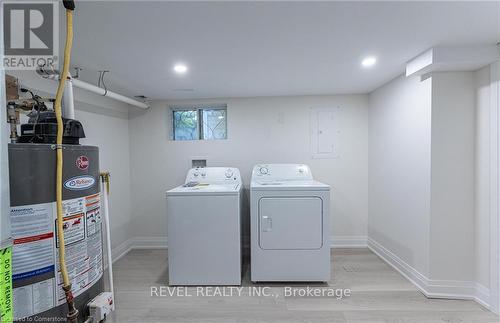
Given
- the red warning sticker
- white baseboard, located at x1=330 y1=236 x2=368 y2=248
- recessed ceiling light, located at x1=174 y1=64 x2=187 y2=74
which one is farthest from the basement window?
the red warning sticker

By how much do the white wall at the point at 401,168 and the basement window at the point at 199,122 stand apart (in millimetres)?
1983

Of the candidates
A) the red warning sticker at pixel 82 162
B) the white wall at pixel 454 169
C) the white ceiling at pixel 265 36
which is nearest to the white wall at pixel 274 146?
the white ceiling at pixel 265 36

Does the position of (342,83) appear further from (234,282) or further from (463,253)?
(234,282)

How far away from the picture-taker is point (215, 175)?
2809 mm

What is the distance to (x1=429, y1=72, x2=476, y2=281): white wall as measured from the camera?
1.90 metres

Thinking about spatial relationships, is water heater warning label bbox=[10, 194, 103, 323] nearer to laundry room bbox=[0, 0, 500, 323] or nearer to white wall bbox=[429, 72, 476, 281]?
laundry room bbox=[0, 0, 500, 323]

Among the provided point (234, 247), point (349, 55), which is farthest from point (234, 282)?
point (349, 55)

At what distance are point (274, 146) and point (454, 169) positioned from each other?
1.84 metres

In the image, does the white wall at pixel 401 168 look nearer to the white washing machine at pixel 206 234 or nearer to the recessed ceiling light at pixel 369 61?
the recessed ceiling light at pixel 369 61

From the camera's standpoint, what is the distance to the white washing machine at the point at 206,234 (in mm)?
2154

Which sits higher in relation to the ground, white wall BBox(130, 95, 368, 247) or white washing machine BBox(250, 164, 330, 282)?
white wall BBox(130, 95, 368, 247)

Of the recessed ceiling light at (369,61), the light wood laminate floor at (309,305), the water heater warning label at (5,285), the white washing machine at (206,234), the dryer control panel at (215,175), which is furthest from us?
the dryer control panel at (215,175)

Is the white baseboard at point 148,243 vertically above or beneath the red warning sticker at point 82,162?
beneath

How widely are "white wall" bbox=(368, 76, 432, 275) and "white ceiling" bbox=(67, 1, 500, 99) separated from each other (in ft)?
1.05
